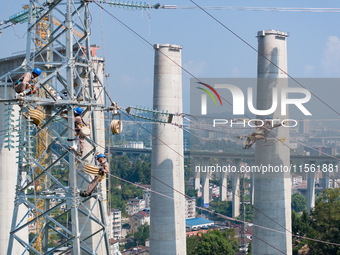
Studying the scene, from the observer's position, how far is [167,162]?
27516mm

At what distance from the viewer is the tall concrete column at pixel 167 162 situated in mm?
27297

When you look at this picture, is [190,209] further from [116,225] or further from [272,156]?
[272,156]

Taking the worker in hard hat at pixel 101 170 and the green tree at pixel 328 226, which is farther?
the green tree at pixel 328 226

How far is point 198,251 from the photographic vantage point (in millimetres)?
57188

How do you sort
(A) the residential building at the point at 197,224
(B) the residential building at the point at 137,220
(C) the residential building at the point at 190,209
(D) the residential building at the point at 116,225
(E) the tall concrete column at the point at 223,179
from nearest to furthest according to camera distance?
(A) the residential building at the point at 197,224, (E) the tall concrete column at the point at 223,179, (D) the residential building at the point at 116,225, (B) the residential building at the point at 137,220, (C) the residential building at the point at 190,209

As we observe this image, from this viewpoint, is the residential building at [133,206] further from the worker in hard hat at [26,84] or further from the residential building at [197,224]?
the worker in hard hat at [26,84]

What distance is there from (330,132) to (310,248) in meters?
60.5

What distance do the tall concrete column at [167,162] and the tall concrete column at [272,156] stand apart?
4971mm

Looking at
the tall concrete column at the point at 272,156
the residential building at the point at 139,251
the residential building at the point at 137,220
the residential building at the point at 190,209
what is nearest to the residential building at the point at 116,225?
the residential building at the point at 137,220

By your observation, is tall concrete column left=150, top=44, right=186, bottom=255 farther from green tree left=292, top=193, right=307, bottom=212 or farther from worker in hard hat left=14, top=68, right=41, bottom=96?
green tree left=292, top=193, right=307, bottom=212

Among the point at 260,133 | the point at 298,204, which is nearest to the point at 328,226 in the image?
the point at 260,133

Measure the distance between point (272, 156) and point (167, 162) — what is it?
6.35 metres

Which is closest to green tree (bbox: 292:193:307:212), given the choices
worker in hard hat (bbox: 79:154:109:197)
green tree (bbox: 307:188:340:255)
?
green tree (bbox: 307:188:340:255)

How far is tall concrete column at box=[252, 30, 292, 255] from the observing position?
2525 centimetres
